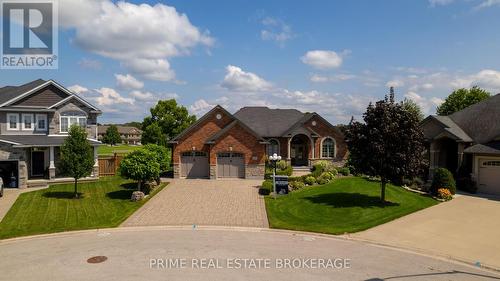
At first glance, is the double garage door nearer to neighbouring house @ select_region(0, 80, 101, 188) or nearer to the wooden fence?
the wooden fence

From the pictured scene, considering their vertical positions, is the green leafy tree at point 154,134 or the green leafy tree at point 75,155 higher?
the green leafy tree at point 154,134

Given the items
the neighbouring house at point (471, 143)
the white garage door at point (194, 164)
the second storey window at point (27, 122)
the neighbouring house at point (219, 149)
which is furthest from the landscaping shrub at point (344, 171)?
the second storey window at point (27, 122)

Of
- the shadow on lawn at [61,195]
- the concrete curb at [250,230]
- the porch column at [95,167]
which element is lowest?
the concrete curb at [250,230]

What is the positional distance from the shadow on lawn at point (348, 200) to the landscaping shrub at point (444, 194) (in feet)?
13.5

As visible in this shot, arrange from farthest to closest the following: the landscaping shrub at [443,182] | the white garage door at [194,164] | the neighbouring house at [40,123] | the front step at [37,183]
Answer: the white garage door at [194,164], the neighbouring house at [40,123], the front step at [37,183], the landscaping shrub at [443,182]

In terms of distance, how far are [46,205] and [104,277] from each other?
12808 mm

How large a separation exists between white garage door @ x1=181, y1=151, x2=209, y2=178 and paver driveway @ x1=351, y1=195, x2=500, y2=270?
61.5ft

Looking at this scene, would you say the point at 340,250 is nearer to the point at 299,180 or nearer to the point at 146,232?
the point at 146,232

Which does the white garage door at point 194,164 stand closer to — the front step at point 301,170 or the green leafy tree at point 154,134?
the front step at point 301,170

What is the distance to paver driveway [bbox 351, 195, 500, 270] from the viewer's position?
46.7 feet

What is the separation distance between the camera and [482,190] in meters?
26.9

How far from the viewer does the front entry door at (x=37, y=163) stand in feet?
100

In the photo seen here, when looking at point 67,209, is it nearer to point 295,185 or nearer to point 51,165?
point 51,165

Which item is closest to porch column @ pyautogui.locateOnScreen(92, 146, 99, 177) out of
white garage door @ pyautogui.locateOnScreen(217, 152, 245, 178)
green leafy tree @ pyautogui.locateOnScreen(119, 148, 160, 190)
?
green leafy tree @ pyautogui.locateOnScreen(119, 148, 160, 190)
